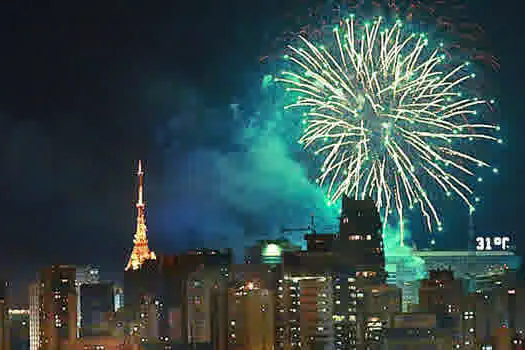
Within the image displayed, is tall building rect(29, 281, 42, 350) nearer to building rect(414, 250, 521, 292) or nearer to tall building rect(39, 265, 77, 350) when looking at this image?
tall building rect(39, 265, 77, 350)

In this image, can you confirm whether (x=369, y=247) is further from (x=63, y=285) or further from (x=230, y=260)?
(x=63, y=285)

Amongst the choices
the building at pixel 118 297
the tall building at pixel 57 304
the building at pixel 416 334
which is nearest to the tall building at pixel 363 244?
the building at pixel 416 334

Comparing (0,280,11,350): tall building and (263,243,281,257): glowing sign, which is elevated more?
(263,243,281,257): glowing sign

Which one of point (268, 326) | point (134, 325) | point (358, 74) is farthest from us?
point (134, 325)

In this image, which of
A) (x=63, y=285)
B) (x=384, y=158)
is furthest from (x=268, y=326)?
(x=63, y=285)

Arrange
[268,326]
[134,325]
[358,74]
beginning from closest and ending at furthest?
[358,74], [268,326], [134,325]

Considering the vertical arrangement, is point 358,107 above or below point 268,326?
above

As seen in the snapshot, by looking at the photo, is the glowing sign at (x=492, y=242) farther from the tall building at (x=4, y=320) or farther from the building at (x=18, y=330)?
the tall building at (x=4, y=320)

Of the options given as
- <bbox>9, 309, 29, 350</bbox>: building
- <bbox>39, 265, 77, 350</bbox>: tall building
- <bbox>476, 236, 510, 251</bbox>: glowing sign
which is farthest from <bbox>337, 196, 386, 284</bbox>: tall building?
<bbox>9, 309, 29, 350</bbox>: building
